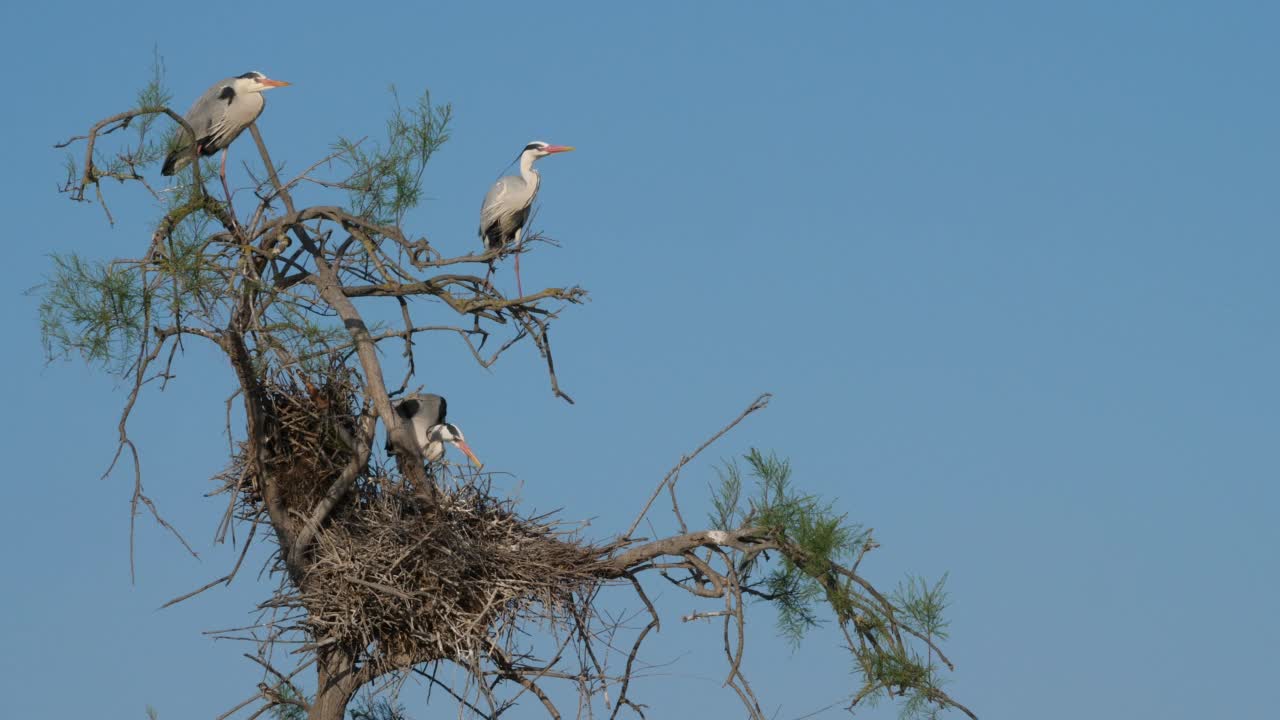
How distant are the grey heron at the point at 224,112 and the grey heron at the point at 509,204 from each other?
2098 millimetres

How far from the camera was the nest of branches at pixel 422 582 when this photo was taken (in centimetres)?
552

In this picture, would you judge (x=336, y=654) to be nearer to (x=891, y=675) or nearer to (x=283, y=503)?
(x=283, y=503)

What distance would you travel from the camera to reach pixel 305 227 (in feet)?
18.7

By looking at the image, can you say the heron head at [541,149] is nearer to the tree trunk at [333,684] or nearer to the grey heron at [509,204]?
the grey heron at [509,204]

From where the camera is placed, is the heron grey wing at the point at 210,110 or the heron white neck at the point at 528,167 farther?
the heron white neck at the point at 528,167

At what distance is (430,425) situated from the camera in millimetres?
7137

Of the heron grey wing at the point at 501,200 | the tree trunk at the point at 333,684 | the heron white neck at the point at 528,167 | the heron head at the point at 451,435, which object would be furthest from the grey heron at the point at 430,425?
the heron white neck at the point at 528,167

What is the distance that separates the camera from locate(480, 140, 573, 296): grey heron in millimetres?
8969

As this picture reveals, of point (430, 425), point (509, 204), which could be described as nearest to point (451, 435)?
point (430, 425)

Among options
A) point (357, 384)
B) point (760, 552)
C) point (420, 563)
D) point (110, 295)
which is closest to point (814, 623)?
point (760, 552)

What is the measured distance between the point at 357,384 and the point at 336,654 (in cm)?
114

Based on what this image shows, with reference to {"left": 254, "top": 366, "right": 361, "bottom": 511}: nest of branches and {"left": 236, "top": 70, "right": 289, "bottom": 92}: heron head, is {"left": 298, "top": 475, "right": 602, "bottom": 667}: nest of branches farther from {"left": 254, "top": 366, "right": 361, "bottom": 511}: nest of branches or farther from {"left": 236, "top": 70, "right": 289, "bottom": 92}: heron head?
{"left": 236, "top": 70, "right": 289, "bottom": 92}: heron head

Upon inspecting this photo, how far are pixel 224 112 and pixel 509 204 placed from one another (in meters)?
2.38

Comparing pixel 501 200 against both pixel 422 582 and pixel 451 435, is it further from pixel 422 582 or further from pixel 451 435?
pixel 422 582
